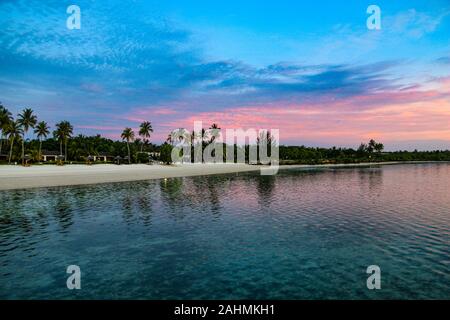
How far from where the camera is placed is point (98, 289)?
11.7 metres

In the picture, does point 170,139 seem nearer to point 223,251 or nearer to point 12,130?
point 12,130

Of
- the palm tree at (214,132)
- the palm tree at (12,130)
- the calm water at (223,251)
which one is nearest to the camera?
the calm water at (223,251)

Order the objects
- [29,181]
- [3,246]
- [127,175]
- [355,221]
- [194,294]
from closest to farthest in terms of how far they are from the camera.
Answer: [194,294], [3,246], [355,221], [29,181], [127,175]

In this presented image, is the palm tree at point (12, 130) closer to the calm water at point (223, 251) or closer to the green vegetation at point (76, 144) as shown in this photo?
the green vegetation at point (76, 144)

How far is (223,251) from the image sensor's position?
645 inches

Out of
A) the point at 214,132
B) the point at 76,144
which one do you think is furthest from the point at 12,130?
the point at 214,132

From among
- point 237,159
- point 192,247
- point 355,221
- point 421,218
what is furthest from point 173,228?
point 237,159

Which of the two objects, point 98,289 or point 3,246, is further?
point 3,246

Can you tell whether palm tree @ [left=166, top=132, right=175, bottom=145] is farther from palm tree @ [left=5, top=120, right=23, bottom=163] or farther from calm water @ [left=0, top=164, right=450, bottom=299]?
calm water @ [left=0, top=164, right=450, bottom=299]

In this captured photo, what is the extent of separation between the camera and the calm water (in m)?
11.8

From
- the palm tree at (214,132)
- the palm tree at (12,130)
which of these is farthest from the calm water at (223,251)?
the palm tree at (214,132)

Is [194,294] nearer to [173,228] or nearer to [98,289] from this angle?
[98,289]

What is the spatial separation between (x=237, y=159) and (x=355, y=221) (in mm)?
139889

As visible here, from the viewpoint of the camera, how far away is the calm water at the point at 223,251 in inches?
463
